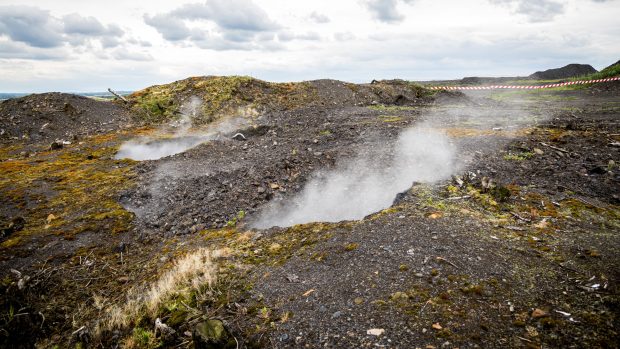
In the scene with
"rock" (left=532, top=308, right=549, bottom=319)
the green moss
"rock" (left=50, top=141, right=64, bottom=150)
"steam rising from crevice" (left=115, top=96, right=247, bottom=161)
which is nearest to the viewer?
"rock" (left=532, top=308, right=549, bottom=319)

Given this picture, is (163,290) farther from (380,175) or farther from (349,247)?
(380,175)

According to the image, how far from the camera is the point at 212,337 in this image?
4.04 metres

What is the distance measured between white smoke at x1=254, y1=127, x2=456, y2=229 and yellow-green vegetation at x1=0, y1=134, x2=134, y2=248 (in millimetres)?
4352

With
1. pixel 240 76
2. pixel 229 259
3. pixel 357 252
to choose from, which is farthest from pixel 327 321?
pixel 240 76

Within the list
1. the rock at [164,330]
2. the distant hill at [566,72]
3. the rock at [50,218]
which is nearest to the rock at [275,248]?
the rock at [164,330]

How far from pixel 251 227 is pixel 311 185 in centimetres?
235

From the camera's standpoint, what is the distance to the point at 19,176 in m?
12.2

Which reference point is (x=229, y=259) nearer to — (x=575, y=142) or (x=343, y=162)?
(x=343, y=162)

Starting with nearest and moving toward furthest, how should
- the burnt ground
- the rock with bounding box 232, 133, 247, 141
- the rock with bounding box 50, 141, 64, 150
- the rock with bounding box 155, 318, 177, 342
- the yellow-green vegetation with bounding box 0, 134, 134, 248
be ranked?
the burnt ground < the rock with bounding box 155, 318, 177, 342 < the yellow-green vegetation with bounding box 0, 134, 134, 248 < the rock with bounding box 232, 133, 247, 141 < the rock with bounding box 50, 141, 64, 150

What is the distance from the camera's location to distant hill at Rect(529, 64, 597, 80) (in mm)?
48944

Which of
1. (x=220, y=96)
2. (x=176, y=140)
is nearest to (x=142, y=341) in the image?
(x=176, y=140)

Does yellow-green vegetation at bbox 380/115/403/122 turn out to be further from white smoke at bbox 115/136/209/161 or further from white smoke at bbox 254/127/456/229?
white smoke at bbox 115/136/209/161

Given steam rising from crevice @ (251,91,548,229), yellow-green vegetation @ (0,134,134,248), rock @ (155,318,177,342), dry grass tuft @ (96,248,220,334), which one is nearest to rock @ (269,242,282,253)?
dry grass tuft @ (96,248,220,334)

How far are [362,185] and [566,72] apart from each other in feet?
186
